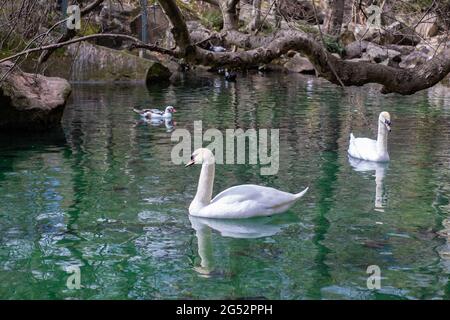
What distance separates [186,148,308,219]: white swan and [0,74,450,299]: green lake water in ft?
0.42

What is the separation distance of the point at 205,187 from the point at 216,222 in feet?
1.58

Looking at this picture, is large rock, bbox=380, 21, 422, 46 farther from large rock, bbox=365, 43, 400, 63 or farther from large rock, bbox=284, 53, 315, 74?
large rock, bbox=284, 53, 315, 74

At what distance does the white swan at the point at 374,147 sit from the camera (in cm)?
1176

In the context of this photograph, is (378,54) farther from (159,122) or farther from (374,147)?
(374,147)

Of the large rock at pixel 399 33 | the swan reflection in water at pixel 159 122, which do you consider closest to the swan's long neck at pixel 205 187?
the large rock at pixel 399 33

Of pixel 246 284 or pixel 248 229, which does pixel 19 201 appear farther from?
pixel 246 284

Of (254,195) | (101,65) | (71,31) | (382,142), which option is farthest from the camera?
(101,65)

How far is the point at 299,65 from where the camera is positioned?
29.8 m

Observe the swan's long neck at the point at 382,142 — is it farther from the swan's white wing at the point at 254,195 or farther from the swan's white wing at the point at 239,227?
the swan's white wing at the point at 239,227

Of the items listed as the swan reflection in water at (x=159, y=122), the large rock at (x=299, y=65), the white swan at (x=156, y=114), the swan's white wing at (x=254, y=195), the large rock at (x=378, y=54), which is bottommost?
the swan's white wing at (x=254, y=195)

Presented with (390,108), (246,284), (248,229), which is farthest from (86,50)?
(246,284)

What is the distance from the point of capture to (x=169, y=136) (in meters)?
14.7

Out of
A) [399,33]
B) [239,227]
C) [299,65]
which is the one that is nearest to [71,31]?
[239,227]
